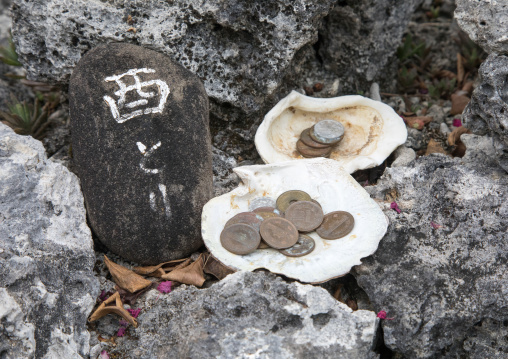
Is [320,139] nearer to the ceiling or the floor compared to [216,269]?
nearer to the ceiling

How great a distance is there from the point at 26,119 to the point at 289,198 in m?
2.03

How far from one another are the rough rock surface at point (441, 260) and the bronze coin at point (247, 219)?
589 mm

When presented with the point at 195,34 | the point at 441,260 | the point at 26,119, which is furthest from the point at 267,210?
the point at 26,119

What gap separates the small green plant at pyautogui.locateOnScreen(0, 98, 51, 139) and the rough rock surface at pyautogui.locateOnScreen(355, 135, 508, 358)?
2.49 m

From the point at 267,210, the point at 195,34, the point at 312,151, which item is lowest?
the point at 267,210

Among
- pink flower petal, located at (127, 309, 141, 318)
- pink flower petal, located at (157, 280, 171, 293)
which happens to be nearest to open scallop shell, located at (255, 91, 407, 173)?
pink flower petal, located at (157, 280, 171, 293)

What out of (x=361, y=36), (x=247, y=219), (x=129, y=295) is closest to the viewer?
(x=129, y=295)

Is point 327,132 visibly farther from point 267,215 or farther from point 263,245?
point 263,245

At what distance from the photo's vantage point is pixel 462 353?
8.27ft

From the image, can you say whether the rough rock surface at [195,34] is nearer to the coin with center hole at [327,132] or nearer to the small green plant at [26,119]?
the coin with center hole at [327,132]

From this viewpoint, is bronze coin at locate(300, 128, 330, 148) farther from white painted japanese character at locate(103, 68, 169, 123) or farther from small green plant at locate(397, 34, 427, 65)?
small green plant at locate(397, 34, 427, 65)

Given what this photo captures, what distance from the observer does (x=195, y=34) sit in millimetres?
3262

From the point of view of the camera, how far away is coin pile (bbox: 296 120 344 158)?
11.3 feet

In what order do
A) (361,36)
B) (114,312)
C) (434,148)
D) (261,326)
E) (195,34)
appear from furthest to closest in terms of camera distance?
(361,36), (434,148), (195,34), (114,312), (261,326)
